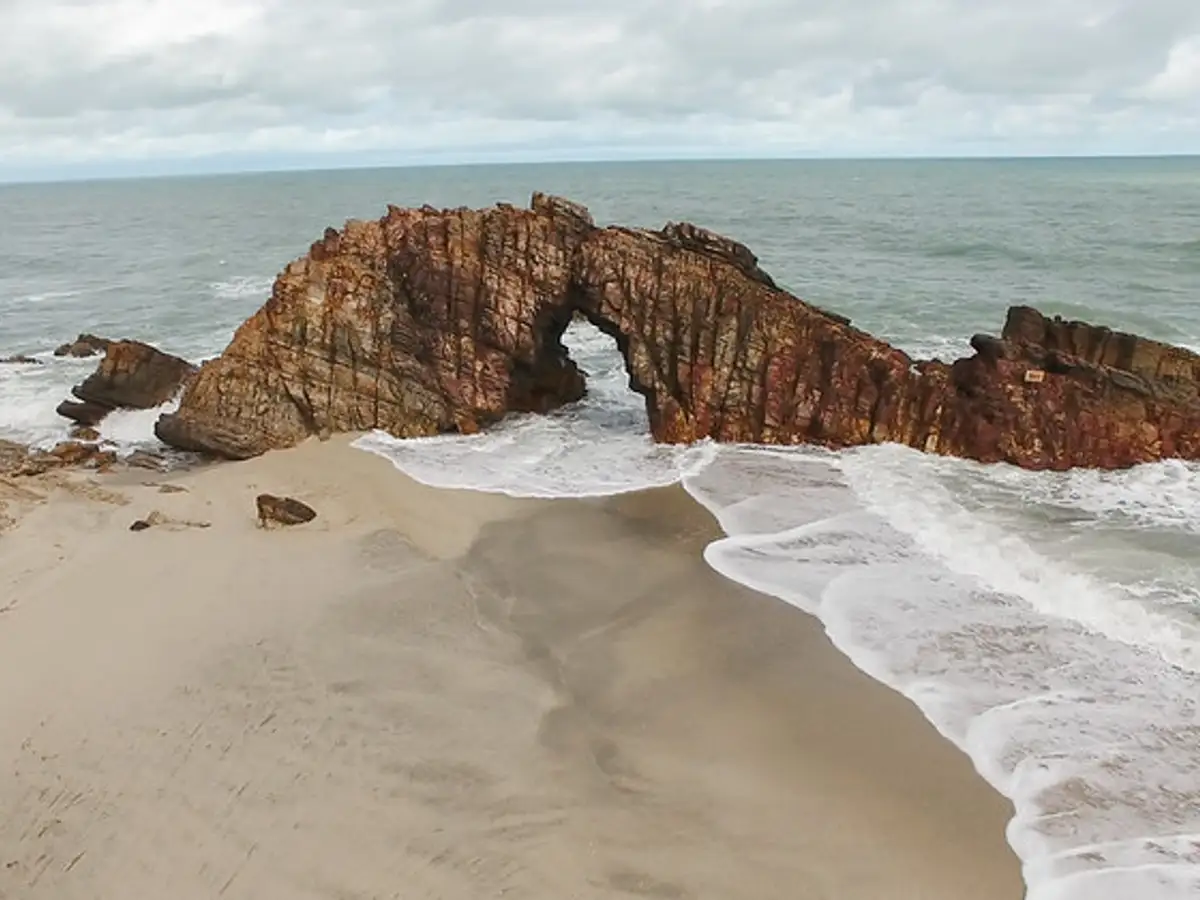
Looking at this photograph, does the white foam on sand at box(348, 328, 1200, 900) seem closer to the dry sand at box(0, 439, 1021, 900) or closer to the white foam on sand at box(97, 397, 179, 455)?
the dry sand at box(0, 439, 1021, 900)

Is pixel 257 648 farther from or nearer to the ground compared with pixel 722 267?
nearer to the ground

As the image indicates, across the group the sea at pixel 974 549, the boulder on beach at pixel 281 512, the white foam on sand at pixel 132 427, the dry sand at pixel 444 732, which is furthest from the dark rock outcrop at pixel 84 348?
the boulder on beach at pixel 281 512

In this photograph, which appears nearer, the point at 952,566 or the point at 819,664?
the point at 819,664

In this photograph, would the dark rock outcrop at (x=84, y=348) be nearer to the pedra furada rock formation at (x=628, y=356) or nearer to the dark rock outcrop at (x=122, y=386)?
the dark rock outcrop at (x=122, y=386)

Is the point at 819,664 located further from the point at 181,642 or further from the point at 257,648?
the point at 181,642

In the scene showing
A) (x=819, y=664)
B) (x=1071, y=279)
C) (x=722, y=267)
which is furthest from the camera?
(x=1071, y=279)

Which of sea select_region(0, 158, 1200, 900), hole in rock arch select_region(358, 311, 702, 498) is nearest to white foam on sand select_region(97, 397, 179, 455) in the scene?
sea select_region(0, 158, 1200, 900)

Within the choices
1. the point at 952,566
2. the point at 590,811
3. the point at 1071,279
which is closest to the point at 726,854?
the point at 590,811
